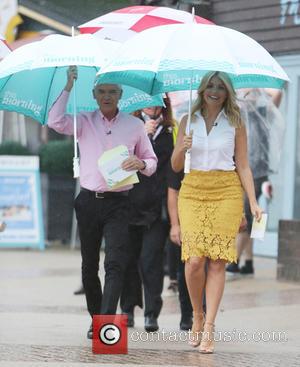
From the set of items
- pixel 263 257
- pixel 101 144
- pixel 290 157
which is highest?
pixel 101 144

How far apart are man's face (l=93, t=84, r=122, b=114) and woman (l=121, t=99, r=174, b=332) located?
90cm

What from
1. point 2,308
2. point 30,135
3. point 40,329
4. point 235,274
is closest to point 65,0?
point 30,135

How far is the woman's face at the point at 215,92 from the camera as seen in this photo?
22.7 feet

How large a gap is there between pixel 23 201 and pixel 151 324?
26.3ft

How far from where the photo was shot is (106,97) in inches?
285

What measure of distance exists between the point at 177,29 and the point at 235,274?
542 cm

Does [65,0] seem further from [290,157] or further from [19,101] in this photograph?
[19,101]

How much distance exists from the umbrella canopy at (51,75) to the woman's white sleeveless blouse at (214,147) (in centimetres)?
80

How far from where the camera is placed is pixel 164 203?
820 centimetres

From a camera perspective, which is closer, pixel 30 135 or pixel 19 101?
pixel 19 101

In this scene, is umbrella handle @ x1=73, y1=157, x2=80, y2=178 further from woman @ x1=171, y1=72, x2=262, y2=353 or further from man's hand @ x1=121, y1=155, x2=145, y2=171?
woman @ x1=171, y1=72, x2=262, y2=353

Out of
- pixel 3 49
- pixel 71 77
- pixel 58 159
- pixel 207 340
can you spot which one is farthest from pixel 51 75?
pixel 58 159

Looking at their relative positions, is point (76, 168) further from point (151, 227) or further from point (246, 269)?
point (246, 269)

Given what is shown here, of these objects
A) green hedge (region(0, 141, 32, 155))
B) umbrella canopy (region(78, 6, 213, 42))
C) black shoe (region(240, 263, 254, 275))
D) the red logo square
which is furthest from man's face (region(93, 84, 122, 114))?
green hedge (region(0, 141, 32, 155))
